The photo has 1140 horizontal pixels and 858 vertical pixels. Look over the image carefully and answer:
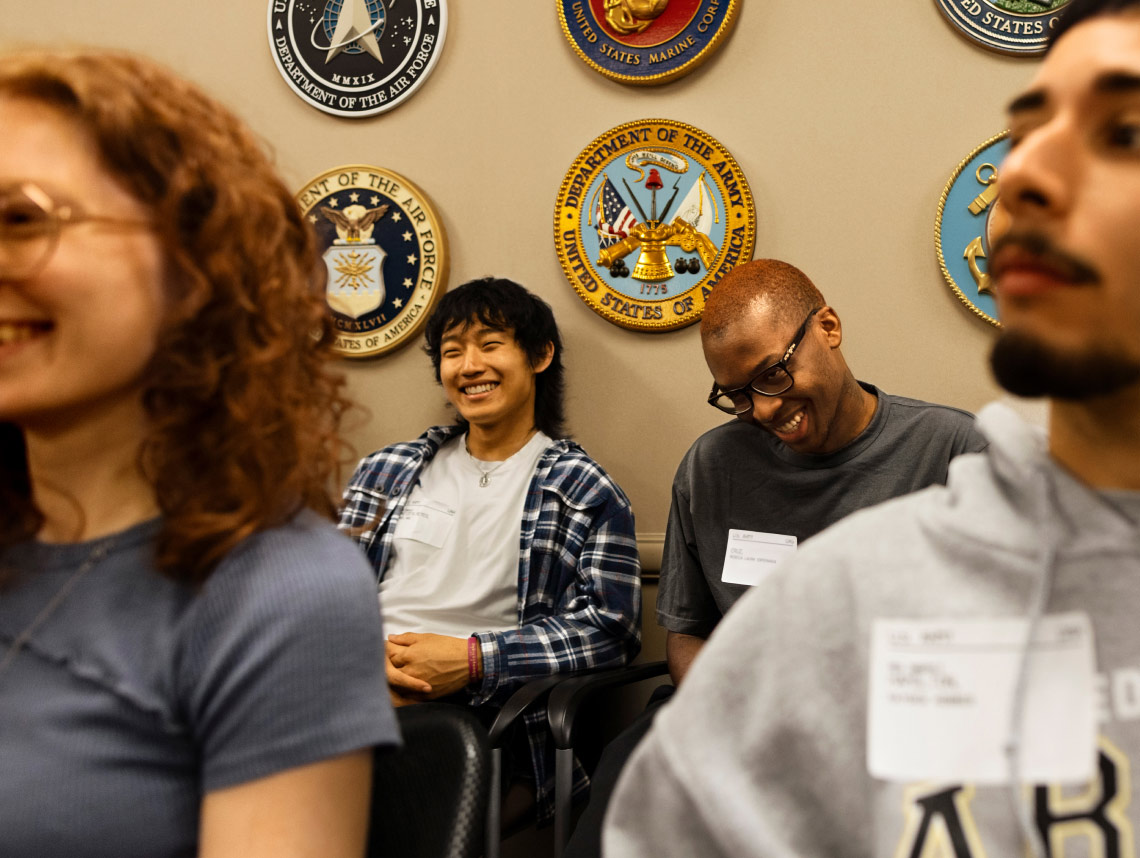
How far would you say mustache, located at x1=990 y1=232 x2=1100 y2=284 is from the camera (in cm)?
66

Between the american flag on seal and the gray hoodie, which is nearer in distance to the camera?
the gray hoodie

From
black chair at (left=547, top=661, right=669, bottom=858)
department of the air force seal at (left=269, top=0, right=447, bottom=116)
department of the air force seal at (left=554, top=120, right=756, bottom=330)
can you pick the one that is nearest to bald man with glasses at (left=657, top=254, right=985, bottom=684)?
black chair at (left=547, top=661, right=669, bottom=858)

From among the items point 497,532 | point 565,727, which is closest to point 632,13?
point 497,532

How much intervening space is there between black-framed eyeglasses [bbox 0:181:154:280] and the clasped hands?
1425 millimetres

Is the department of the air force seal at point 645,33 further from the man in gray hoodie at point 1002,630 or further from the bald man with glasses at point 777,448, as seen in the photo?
the man in gray hoodie at point 1002,630

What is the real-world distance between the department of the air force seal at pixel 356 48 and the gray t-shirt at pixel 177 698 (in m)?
2.34

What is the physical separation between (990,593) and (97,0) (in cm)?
346

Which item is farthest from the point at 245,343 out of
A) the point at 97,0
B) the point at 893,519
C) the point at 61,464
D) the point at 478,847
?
the point at 97,0

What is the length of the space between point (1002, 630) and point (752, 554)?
53.3 inches

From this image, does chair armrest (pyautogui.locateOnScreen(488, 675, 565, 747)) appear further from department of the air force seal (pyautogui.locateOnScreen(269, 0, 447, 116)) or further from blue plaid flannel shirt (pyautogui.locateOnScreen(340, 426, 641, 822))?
department of the air force seal (pyautogui.locateOnScreen(269, 0, 447, 116))

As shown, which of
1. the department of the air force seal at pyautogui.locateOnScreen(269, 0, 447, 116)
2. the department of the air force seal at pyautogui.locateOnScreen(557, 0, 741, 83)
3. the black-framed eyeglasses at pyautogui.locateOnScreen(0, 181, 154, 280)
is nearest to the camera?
the black-framed eyeglasses at pyautogui.locateOnScreen(0, 181, 154, 280)

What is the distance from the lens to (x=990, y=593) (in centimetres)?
71

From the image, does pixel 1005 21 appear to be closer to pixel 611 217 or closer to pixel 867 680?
pixel 611 217

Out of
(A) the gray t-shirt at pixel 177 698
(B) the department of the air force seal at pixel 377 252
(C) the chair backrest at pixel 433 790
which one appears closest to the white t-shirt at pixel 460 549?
(B) the department of the air force seal at pixel 377 252
